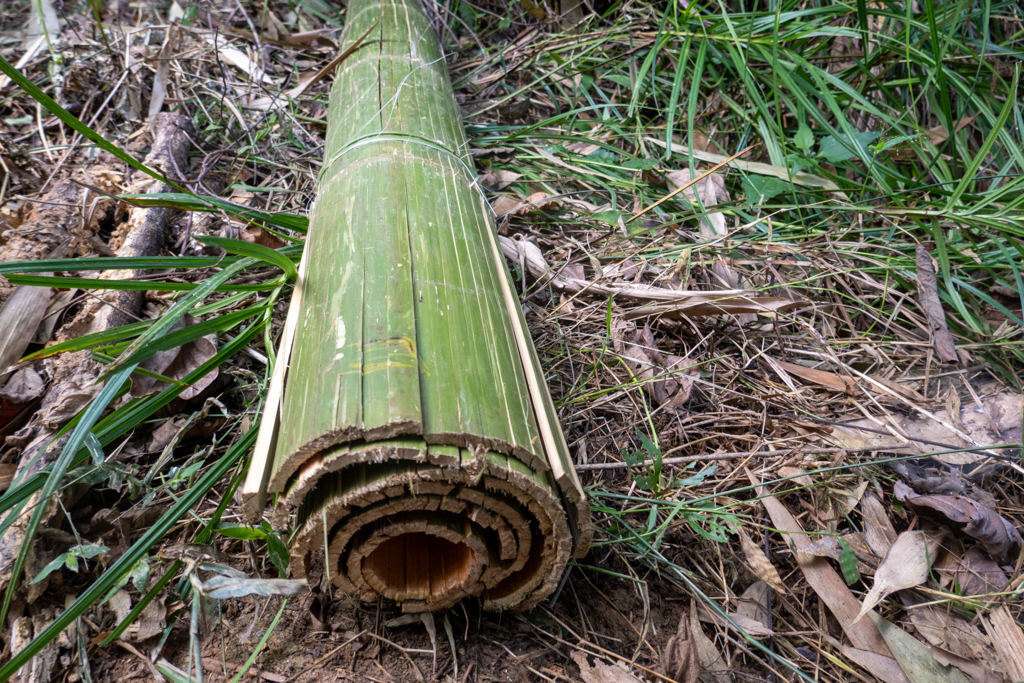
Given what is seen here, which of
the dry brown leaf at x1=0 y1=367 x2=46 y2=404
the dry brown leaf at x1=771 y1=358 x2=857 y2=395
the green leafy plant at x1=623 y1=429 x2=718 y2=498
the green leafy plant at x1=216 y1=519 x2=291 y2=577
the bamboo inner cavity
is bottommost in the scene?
the dry brown leaf at x1=771 y1=358 x2=857 y2=395

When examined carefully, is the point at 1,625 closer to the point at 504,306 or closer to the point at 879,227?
the point at 504,306

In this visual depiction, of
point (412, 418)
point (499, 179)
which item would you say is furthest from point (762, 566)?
point (499, 179)

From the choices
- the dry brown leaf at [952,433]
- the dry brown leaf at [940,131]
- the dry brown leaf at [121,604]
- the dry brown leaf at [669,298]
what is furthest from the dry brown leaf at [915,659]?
the dry brown leaf at [940,131]

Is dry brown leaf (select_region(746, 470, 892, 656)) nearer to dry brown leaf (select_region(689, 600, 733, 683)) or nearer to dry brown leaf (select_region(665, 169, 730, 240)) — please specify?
dry brown leaf (select_region(689, 600, 733, 683))

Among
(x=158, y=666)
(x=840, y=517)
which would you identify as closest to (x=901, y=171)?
(x=840, y=517)

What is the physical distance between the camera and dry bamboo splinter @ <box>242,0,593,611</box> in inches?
40.7

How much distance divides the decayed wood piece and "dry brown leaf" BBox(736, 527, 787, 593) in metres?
1.59

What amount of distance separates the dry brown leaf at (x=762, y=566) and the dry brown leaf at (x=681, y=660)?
0.74 ft

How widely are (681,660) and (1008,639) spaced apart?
0.72m

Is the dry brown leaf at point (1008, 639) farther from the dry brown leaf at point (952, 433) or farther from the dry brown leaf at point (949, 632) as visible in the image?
the dry brown leaf at point (952, 433)

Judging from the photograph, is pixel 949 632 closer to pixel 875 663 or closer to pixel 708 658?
pixel 875 663

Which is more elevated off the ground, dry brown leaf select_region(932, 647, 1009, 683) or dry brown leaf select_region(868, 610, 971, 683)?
dry brown leaf select_region(868, 610, 971, 683)

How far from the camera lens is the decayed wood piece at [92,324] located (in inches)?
55.0

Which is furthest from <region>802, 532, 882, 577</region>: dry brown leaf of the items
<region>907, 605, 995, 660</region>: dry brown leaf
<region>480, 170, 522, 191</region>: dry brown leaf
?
<region>480, 170, 522, 191</region>: dry brown leaf
